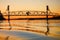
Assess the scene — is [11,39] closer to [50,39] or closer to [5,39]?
[5,39]

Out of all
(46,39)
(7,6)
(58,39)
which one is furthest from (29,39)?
(7,6)

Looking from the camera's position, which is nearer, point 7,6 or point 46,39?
point 46,39

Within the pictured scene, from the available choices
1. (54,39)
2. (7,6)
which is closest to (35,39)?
(54,39)

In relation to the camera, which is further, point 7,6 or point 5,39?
point 7,6

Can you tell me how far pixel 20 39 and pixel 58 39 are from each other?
0.79 m

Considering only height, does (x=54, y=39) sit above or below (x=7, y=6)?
below

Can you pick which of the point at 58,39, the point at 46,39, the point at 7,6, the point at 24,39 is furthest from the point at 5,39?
the point at 7,6

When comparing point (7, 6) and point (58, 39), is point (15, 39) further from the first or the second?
point (7, 6)

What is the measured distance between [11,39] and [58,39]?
0.97 metres

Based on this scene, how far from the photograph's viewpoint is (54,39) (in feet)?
12.5

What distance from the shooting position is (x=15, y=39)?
3.86 meters

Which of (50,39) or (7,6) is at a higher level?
(7,6)

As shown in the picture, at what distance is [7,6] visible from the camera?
9.75 m

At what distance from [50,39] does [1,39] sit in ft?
3.35
